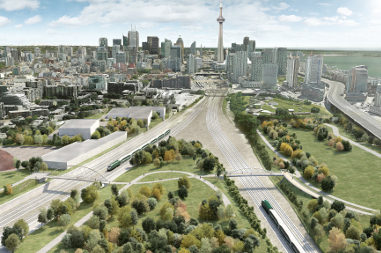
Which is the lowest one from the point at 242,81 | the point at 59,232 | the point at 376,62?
the point at 59,232

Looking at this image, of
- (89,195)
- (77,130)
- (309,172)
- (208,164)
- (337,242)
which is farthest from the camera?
(77,130)

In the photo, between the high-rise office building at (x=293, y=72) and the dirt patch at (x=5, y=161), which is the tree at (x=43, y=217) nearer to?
the dirt patch at (x=5, y=161)

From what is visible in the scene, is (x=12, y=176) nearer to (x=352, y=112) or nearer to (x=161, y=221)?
(x=161, y=221)

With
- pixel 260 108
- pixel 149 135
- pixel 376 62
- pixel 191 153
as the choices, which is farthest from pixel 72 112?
pixel 376 62

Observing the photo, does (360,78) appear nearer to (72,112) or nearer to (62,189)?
(72,112)

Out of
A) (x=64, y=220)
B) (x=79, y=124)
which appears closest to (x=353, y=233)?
(x=64, y=220)

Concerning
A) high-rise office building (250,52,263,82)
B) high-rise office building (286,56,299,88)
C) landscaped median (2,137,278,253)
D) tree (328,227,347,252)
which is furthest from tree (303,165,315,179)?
high-rise office building (250,52,263,82)
